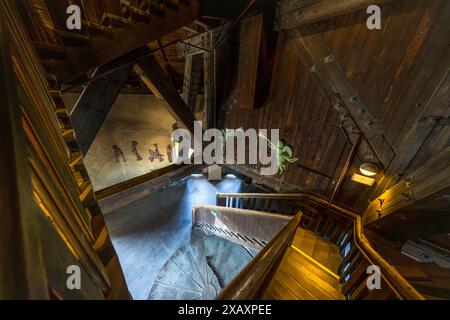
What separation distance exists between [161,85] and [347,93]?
3314mm

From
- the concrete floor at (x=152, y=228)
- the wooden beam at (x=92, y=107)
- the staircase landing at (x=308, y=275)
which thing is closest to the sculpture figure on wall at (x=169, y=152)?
the concrete floor at (x=152, y=228)

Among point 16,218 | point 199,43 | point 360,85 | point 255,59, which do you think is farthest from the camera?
point 199,43

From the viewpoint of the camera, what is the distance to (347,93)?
115 inches

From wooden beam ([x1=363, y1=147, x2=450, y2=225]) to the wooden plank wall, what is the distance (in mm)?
201

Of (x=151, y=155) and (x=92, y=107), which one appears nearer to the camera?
(x=92, y=107)

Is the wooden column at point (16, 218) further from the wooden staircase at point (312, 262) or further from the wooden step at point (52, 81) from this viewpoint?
the wooden step at point (52, 81)

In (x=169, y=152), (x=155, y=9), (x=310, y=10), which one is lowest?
(x=169, y=152)

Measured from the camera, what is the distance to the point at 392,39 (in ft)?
7.87

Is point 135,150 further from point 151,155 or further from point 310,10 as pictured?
point 310,10

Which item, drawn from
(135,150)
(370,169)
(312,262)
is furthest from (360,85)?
(135,150)

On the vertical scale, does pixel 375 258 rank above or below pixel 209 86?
below

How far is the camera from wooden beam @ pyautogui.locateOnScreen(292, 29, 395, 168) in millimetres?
2770

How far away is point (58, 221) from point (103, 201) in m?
2.74

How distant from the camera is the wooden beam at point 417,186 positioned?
1.95m
